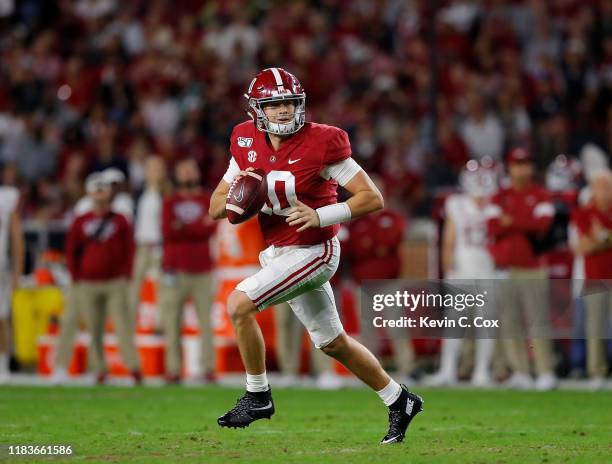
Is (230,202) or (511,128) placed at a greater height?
(511,128)

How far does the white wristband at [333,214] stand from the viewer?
674cm

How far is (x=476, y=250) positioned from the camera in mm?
12555

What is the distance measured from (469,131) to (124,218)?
5.26m

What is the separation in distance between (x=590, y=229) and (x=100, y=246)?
4365 millimetres

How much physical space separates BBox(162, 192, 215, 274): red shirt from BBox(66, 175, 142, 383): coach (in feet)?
1.18

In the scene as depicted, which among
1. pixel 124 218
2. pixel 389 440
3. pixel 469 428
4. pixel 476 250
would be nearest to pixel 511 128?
pixel 476 250

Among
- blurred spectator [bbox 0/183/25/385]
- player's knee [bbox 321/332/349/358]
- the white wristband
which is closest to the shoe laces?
player's knee [bbox 321/332/349/358]

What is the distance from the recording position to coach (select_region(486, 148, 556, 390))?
1173cm

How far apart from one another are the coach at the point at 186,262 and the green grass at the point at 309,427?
3.01 ft

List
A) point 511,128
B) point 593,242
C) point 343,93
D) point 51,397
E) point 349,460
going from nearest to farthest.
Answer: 1. point 349,460
2. point 51,397
3. point 593,242
4. point 511,128
5. point 343,93

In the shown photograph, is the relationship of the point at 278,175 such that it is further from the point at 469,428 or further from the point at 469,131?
the point at 469,131

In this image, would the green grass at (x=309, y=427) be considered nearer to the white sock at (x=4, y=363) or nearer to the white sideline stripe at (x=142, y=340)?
the white sock at (x=4, y=363)

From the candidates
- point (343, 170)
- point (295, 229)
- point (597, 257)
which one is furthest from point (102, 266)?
point (343, 170)

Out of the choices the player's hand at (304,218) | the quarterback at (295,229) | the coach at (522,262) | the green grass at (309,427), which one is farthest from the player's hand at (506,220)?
the player's hand at (304,218)
